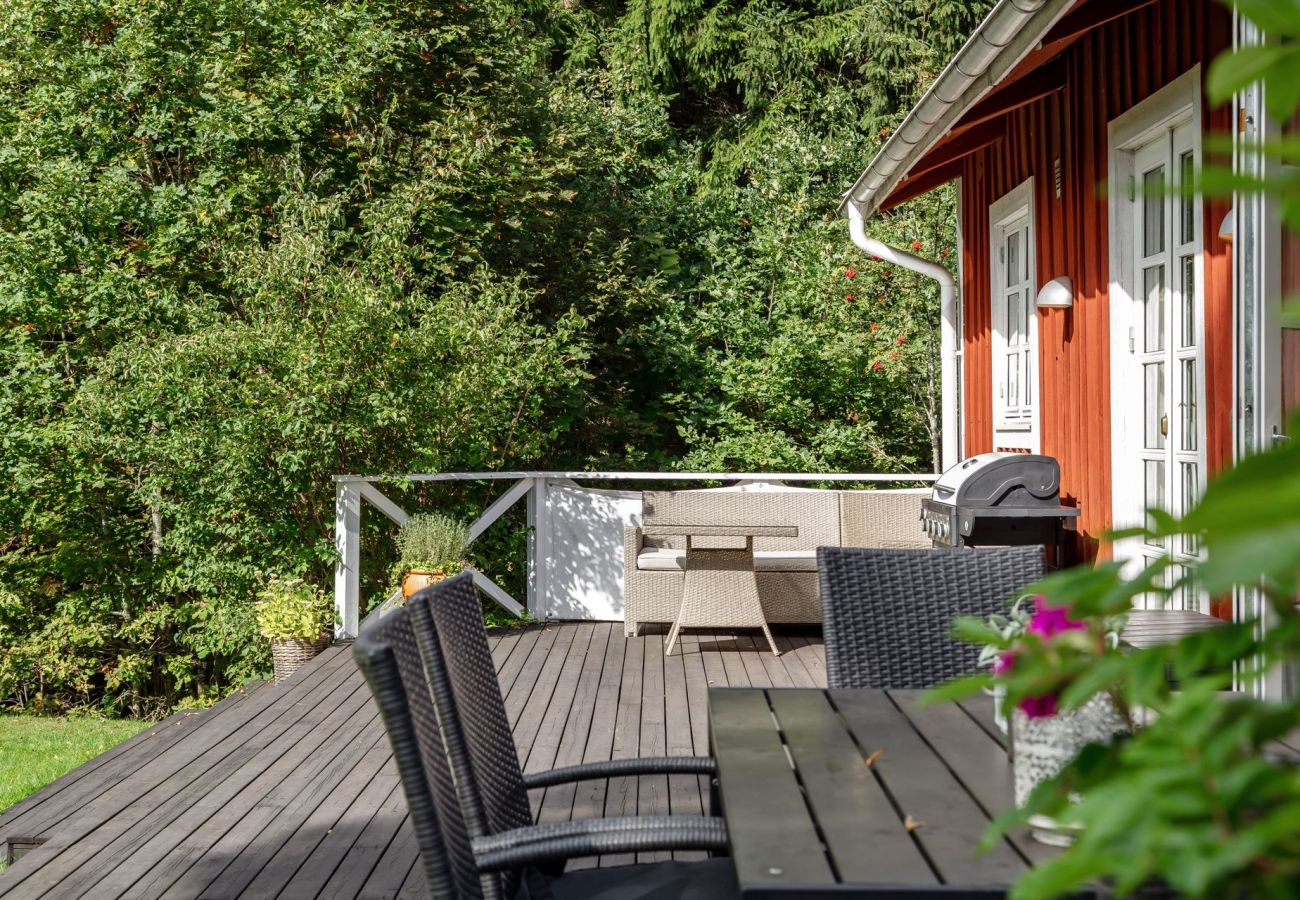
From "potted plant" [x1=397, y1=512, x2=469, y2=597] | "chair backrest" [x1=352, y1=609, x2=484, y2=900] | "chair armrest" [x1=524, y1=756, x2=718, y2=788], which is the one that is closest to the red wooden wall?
"chair armrest" [x1=524, y1=756, x2=718, y2=788]

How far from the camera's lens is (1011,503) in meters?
5.18

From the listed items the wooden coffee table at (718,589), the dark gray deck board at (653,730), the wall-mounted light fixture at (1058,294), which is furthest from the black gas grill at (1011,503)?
the dark gray deck board at (653,730)

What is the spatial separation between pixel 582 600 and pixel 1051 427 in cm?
322

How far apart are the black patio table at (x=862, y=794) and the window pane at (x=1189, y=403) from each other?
230 centimetres

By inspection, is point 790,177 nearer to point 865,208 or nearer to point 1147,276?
point 865,208

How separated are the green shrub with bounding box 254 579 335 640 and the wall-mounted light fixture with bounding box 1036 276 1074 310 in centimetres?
398

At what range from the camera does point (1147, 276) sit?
4594mm

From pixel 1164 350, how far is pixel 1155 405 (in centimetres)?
24

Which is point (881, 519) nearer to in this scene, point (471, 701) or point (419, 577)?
point (419, 577)

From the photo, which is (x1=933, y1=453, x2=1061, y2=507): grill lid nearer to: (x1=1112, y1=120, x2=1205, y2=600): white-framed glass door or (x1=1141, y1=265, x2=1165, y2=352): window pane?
(x1=1112, y1=120, x2=1205, y2=600): white-framed glass door

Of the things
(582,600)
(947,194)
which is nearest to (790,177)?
(947,194)

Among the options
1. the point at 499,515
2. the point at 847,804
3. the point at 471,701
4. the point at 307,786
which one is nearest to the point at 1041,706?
the point at 847,804

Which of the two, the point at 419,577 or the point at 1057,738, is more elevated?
the point at 1057,738

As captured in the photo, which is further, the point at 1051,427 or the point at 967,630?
the point at 1051,427
